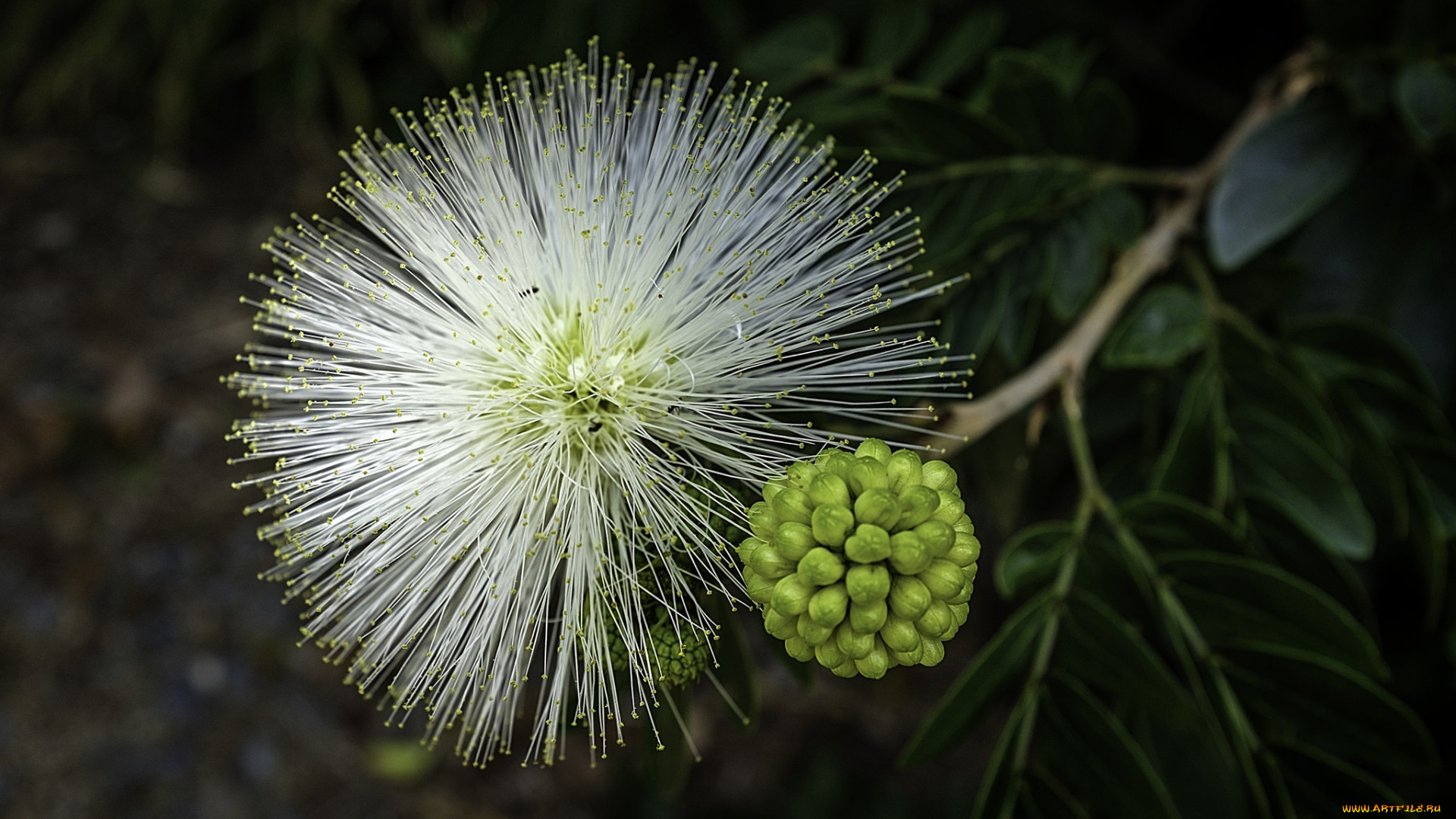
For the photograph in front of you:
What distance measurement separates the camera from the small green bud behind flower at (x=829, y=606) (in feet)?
4.11

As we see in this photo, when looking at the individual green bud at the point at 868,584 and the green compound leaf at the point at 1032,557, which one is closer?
the individual green bud at the point at 868,584

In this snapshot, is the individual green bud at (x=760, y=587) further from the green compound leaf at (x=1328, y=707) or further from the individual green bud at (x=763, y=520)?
the green compound leaf at (x=1328, y=707)

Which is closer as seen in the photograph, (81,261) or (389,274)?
(389,274)

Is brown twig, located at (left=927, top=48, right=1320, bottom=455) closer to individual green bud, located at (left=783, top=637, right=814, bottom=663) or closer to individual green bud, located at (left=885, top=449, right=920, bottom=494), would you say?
individual green bud, located at (left=885, top=449, right=920, bottom=494)

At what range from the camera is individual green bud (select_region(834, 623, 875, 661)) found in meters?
1.27

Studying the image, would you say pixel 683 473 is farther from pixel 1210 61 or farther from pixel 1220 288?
pixel 1210 61

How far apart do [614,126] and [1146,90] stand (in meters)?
1.93

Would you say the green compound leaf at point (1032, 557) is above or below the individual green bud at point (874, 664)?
above

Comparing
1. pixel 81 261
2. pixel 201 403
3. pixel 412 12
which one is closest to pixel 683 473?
pixel 412 12

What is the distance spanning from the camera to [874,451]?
1.35 m

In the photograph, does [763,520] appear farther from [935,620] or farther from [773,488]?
[935,620]

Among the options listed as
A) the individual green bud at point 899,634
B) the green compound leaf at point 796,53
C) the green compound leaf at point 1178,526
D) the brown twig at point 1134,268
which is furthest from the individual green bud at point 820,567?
the green compound leaf at point 796,53

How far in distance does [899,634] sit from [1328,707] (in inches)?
37.8

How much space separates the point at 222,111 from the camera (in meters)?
5.24
